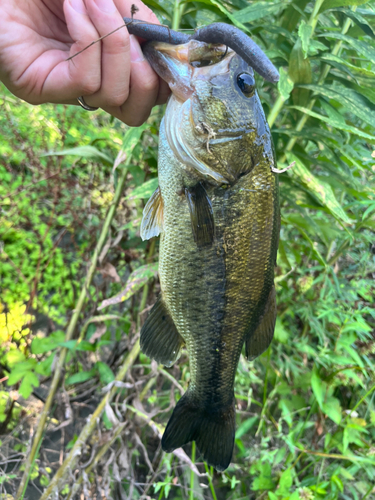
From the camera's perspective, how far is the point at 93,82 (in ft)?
2.90

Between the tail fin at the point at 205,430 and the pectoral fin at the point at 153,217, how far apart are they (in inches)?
24.4

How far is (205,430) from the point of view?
1108 mm

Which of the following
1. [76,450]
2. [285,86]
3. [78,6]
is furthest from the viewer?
[76,450]

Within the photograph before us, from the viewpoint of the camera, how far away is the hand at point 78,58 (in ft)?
2.60

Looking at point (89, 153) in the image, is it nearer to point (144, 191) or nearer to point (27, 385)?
point (144, 191)

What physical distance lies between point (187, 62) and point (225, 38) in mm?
173

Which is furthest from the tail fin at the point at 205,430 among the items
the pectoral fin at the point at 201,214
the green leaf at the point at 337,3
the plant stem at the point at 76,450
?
the green leaf at the point at 337,3

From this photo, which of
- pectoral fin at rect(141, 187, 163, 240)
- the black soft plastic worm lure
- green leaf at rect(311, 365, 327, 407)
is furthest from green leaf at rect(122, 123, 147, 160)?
green leaf at rect(311, 365, 327, 407)

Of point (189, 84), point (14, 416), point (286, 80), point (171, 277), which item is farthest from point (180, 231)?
point (14, 416)

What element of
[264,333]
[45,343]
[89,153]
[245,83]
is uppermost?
[245,83]

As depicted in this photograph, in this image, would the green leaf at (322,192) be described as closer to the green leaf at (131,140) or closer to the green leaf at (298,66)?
the green leaf at (298,66)

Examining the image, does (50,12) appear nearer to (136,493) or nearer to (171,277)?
(171,277)

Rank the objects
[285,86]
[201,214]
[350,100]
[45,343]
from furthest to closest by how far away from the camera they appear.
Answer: [45,343]
[350,100]
[285,86]
[201,214]

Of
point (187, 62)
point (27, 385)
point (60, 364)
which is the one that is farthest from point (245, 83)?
point (27, 385)
